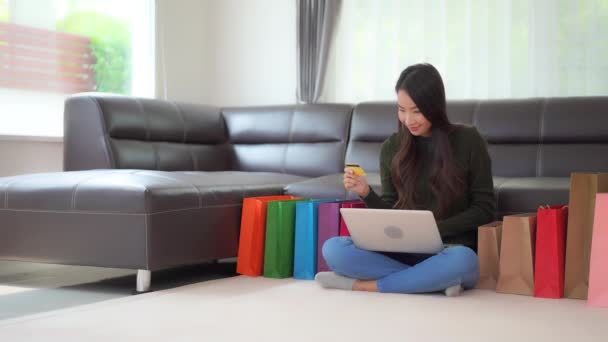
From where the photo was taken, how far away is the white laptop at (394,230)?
9.21 ft

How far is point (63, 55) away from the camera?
4605 millimetres

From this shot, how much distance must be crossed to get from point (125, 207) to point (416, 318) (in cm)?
128

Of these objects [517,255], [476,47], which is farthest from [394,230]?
[476,47]

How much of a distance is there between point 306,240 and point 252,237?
256 mm

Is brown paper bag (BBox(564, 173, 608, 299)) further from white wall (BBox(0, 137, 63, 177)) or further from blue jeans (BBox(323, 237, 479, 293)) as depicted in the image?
white wall (BBox(0, 137, 63, 177))

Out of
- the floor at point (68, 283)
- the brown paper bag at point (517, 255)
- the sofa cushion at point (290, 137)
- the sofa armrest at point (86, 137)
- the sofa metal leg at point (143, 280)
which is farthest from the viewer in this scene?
the sofa cushion at point (290, 137)

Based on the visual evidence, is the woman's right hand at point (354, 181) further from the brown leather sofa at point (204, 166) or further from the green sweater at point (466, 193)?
the brown leather sofa at point (204, 166)

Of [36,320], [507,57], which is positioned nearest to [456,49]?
[507,57]

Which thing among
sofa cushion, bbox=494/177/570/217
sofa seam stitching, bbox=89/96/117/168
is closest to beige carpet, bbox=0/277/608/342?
sofa cushion, bbox=494/177/570/217

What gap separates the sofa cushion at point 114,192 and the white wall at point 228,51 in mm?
2004

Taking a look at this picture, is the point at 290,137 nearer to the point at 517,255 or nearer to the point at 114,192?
the point at 114,192

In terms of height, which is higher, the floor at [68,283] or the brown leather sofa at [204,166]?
the brown leather sofa at [204,166]

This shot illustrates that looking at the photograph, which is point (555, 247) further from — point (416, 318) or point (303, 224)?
point (303, 224)

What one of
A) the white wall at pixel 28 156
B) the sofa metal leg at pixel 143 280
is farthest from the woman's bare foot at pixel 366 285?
the white wall at pixel 28 156
